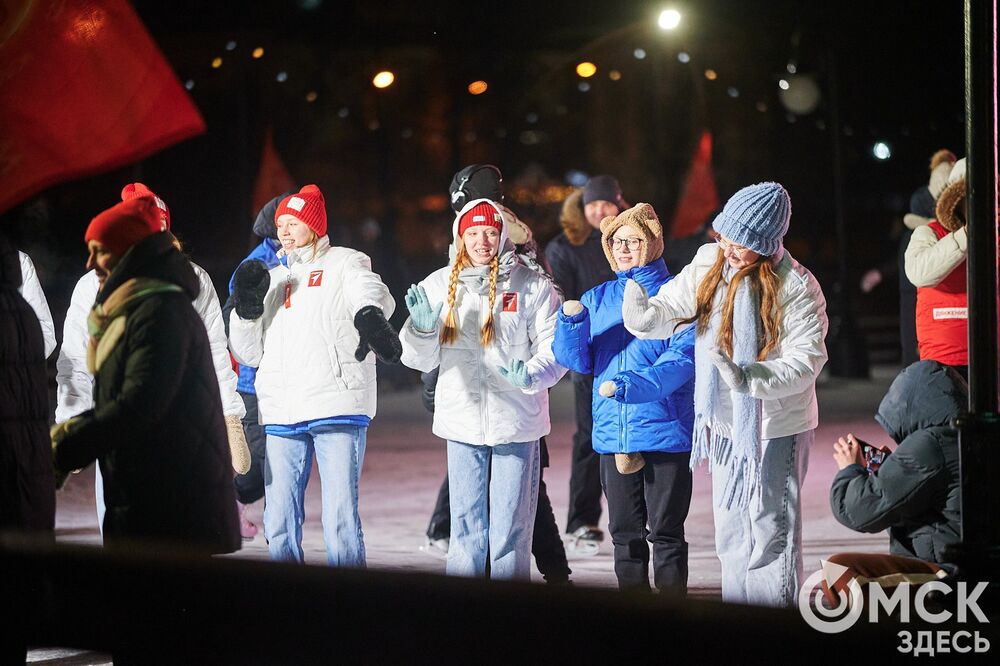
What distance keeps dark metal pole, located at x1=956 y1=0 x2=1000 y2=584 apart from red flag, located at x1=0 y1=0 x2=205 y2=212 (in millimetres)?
3347

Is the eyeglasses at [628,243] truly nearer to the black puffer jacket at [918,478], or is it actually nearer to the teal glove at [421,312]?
the teal glove at [421,312]

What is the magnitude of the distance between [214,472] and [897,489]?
234cm

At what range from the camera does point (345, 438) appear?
6.11 m

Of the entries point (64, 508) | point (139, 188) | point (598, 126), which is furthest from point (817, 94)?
point (139, 188)

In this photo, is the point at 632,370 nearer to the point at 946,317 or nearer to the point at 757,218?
the point at 757,218

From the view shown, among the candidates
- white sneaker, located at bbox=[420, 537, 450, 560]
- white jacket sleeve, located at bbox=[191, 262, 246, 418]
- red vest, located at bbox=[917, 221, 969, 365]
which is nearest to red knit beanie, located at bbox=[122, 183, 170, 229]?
white jacket sleeve, located at bbox=[191, 262, 246, 418]

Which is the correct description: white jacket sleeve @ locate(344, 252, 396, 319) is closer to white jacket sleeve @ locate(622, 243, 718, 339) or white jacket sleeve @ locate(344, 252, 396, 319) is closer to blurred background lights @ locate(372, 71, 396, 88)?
white jacket sleeve @ locate(622, 243, 718, 339)

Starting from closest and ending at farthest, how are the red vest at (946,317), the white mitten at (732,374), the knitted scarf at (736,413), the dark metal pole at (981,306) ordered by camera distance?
the dark metal pole at (981,306) → the white mitten at (732,374) → the knitted scarf at (736,413) → the red vest at (946,317)

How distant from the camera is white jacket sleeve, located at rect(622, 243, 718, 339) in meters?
5.56

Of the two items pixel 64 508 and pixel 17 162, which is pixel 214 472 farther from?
pixel 64 508

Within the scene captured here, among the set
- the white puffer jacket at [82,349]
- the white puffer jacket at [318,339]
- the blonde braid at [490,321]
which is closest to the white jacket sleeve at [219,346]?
the white puffer jacket at [82,349]

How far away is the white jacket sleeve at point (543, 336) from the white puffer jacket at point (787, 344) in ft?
1.35

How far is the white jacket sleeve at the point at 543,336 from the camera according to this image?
227 inches

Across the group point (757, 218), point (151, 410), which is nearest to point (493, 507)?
point (757, 218)
